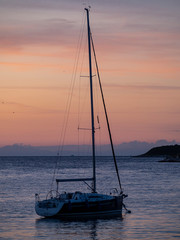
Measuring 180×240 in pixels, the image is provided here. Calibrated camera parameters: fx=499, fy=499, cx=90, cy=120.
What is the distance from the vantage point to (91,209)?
3969 cm

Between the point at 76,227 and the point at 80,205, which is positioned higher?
the point at 80,205

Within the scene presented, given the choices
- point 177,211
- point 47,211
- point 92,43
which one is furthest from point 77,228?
point 92,43

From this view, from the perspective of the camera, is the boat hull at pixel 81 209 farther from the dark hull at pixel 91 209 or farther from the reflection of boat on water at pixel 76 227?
the reflection of boat on water at pixel 76 227

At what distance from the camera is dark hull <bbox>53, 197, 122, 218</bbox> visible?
39.2 m

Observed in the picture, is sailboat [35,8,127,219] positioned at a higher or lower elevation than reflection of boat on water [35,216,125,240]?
higher

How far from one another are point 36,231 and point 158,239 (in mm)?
8806

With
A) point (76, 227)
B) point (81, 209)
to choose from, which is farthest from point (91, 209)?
point (76, 227)

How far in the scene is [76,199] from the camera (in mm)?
39250

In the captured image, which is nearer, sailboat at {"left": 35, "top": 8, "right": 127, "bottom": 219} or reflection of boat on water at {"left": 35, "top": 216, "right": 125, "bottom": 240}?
reflection of boat on water at {"left": 35, "top": 216, "right": 125, "bottom": 240}

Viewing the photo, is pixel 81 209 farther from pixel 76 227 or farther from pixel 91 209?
pixel 76 227

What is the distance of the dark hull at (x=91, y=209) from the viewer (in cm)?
3916

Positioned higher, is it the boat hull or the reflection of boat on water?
the boat hull

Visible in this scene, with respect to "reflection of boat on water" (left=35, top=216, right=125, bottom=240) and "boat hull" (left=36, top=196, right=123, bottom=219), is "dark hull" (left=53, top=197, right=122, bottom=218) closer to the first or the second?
"boat hull" (left=36, top=196, right=123, bottom=219)

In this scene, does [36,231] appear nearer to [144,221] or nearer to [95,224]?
[95,224]
